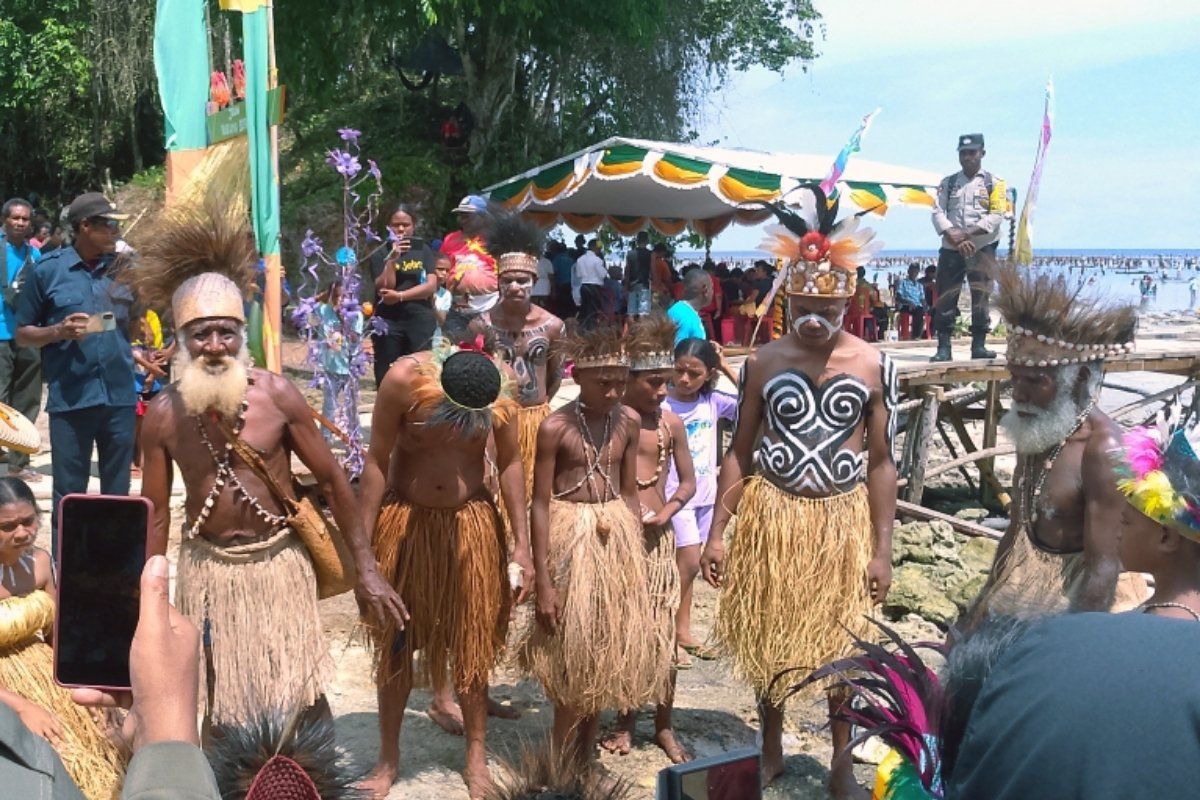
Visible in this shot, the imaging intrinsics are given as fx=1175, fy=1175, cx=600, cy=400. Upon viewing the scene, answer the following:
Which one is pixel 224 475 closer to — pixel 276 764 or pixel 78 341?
pixel 276 764

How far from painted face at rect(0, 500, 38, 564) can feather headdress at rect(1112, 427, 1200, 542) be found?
3.05 metres

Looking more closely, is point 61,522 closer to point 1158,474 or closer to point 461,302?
point 1158,474

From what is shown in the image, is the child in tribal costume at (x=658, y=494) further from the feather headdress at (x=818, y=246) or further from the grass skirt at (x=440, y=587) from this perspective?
the grass skirt at (x=440, y=587)

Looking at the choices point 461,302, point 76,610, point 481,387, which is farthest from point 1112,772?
A: point 461,302

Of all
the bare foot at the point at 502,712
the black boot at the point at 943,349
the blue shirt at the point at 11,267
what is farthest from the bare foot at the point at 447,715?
the black boot at the point at 943,349

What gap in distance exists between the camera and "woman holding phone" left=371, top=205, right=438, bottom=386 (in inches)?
339

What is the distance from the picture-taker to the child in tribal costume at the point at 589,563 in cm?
420

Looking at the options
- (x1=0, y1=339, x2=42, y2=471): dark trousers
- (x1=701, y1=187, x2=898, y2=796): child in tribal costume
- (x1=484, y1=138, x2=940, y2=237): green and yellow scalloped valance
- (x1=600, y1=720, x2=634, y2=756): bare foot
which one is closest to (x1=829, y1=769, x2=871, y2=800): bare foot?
(x1=701, y1=187, x2=898, y2=796): child in tribal costume

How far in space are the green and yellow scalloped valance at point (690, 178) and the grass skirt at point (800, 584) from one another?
22.5ft

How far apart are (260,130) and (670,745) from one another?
361 centimetres

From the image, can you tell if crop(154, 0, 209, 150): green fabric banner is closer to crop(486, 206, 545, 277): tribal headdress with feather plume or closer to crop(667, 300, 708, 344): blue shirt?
crop(486, 206, 545, 277): tribal headdress with feather plume

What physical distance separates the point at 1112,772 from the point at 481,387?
2.78 m

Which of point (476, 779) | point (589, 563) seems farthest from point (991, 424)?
point (476, 779)

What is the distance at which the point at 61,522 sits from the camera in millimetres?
2145
